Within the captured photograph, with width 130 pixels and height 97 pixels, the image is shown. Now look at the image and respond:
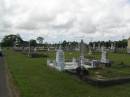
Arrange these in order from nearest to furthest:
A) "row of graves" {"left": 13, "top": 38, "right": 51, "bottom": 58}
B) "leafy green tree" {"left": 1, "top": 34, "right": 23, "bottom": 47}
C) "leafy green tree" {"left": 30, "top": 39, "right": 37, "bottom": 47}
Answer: "row of graves" {"left": 13, "top": 38, "right": 51, "bottom": 58} → "leafy green tree" {"left": 30, "top": 39, "right": 37, "bottom": 47} → "leafy green tree" {"left": 1, "top": 34, "right": 23, "bottom": 47}

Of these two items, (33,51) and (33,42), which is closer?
(33,51)

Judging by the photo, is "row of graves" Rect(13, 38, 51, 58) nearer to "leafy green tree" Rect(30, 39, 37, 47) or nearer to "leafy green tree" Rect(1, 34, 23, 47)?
"leafy green tree" Rect(30, 39, 37, 47)

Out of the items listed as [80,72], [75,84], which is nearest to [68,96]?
[75,84]

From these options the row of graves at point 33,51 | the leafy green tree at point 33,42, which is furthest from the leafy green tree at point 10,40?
the row of graves at point 33,51

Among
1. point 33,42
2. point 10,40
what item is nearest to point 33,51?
point 33,42

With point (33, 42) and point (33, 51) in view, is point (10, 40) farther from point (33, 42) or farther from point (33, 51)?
point (33, 51)

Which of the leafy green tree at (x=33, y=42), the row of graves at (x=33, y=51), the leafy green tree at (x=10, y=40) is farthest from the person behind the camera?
the leafy green tree at (x=10, y=40)

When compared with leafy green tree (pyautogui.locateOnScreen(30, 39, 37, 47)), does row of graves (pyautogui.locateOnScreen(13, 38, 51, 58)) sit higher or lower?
lower

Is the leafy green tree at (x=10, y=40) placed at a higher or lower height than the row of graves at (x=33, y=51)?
higher

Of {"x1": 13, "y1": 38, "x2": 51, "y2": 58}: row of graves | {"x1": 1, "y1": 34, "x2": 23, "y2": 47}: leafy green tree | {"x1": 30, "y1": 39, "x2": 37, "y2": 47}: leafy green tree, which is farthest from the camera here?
{"x1": 1, "y1": 34, "x2": 23, "y2": 47}: leafy green tree

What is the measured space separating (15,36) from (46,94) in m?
118

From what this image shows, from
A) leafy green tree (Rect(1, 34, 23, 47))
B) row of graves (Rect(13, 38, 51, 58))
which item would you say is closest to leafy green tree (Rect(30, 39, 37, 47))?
leafy green tree (Rect(1, 34, 23, 47))

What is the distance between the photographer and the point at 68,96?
1002 centimetres

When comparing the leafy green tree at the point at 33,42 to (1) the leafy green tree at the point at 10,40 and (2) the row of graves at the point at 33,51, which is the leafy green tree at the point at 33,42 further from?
(2) the row of graves at the point at 33,51
